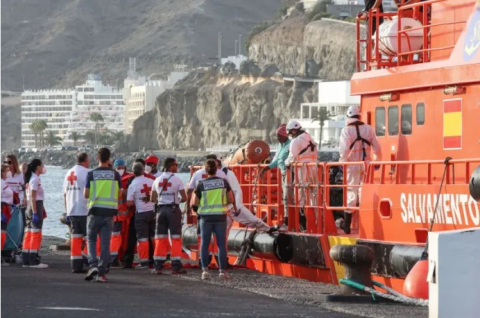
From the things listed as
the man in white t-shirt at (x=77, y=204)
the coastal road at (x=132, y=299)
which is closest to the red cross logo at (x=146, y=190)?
the man in white t-shirt at (x=77, y=204)

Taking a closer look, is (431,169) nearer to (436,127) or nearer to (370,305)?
(436,127)

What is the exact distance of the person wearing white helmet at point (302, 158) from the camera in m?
18.9

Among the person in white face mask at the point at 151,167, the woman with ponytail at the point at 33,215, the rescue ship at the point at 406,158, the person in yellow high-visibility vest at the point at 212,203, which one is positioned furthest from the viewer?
the person in white face mask at the point at 151,167

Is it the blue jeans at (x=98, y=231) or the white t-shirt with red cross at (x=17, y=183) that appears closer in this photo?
the blue jeans at (x=98, y=231)

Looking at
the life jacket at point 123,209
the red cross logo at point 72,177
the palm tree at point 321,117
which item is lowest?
the life jacket at point 123,209

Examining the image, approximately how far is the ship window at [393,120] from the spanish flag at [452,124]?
1.37 meters

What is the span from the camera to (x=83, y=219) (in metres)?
18.8

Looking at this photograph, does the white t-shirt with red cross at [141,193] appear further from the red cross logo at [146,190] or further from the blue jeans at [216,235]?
the blue jeans at [216,235]

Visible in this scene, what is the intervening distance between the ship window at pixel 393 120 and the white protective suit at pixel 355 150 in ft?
0.94

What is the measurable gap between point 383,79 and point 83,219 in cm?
476

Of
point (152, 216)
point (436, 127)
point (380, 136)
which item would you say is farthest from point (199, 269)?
point (436, 127)

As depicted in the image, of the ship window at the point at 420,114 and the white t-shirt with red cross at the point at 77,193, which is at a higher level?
the ship window at the point at 420,114

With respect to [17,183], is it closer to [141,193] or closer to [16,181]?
[16,181]

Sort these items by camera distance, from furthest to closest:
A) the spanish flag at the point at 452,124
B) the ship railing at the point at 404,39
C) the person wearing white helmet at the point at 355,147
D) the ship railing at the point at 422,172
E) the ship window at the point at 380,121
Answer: the ship window at the point at 380,121 < the person wearing white helmet at the point at 355,147 < the ship railing at the point at 404,39 < the spanish flag at the point at 452,124 < the ship railing at the point at 422,172
